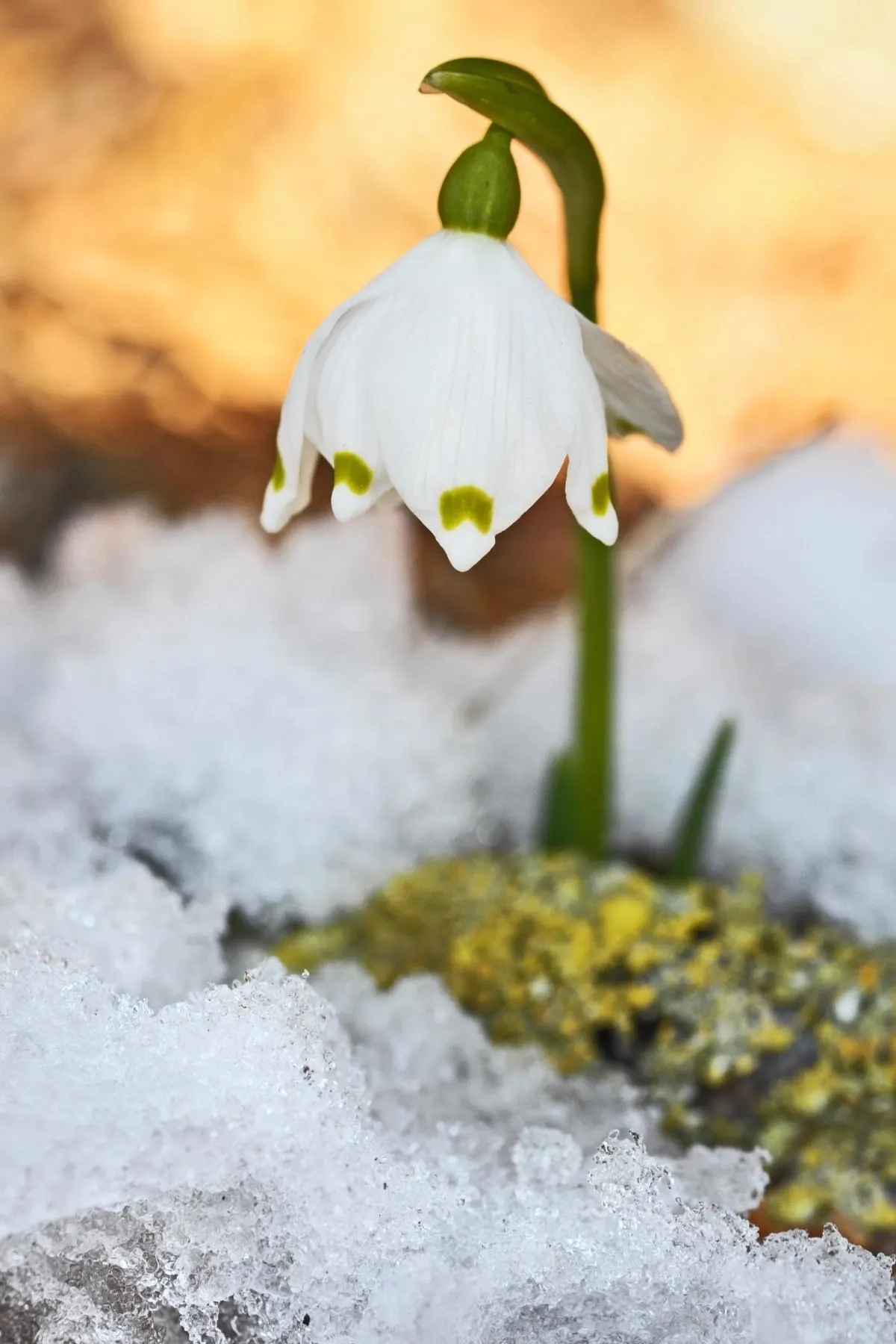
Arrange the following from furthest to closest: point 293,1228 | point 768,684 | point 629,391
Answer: point 768,684 < point 629,391 < point 293,1228

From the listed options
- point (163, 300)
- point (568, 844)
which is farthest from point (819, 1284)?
point (163, 300)

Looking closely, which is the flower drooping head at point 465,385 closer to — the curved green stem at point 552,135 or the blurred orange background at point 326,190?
the curved green stem at point 552,135

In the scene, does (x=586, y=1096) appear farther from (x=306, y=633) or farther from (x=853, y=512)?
(x=853, y=512)

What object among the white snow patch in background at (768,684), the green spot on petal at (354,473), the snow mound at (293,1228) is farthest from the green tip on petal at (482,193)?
the white snow patch in background at (768,684)

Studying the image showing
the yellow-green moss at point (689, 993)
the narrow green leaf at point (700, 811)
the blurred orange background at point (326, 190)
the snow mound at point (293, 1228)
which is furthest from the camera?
the blurred orange background at point (326, 190)

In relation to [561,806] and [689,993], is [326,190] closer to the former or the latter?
[561,806]

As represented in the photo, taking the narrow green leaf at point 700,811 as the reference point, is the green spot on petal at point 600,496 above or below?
above

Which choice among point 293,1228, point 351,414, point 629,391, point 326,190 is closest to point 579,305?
point 629,391
